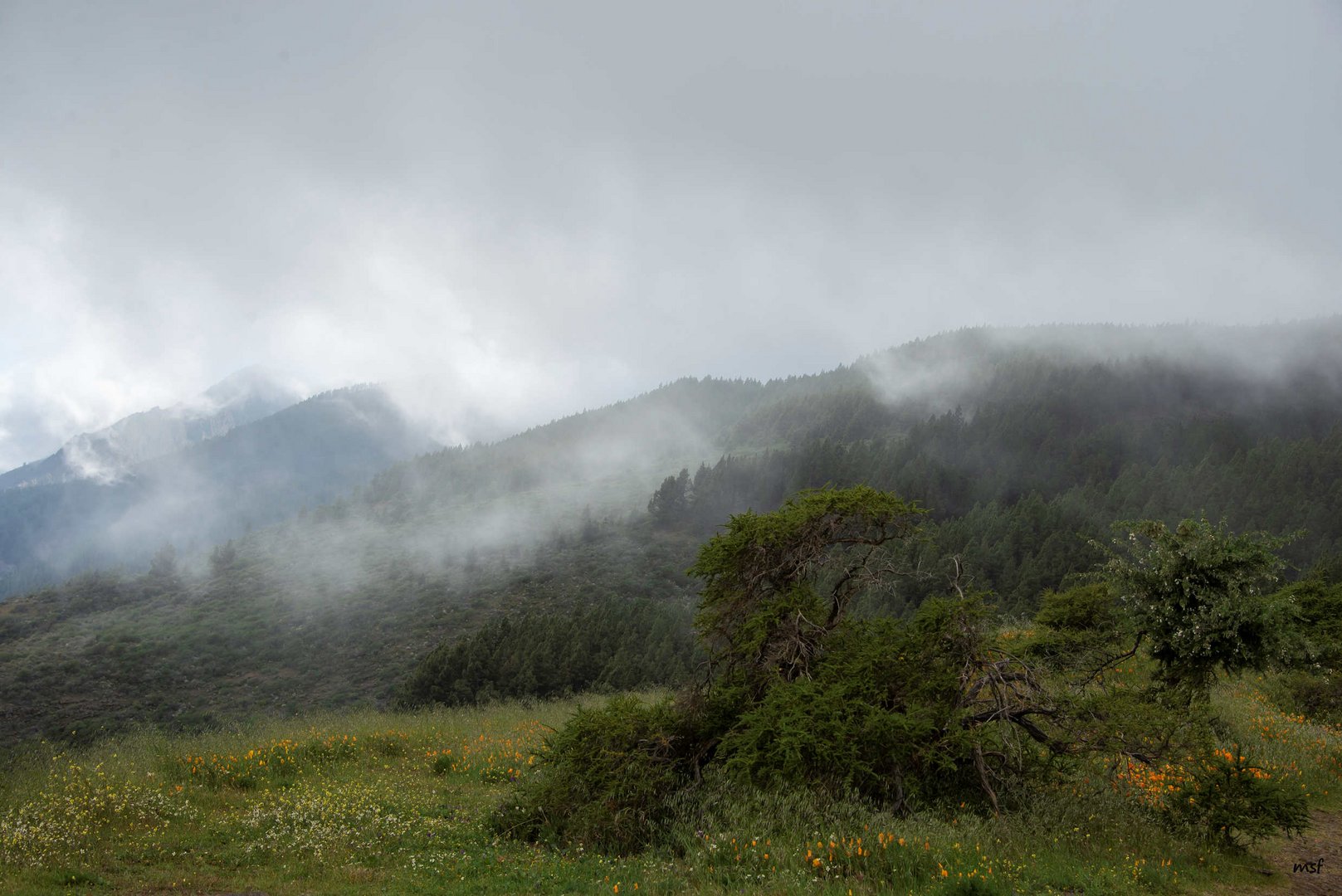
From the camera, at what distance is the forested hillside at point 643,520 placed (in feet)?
159

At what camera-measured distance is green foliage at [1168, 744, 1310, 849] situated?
743 cm

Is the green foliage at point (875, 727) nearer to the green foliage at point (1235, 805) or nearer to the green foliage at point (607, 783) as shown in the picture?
the green foliage at point (607, 783)

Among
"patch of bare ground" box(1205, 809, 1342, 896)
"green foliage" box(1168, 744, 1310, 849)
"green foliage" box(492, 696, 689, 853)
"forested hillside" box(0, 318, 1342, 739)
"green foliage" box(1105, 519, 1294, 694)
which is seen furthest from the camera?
"forested hillside" box(0, 318, 1342, 739)

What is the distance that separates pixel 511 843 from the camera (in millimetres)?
9031

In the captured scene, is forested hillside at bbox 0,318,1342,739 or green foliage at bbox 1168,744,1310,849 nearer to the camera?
green foliage at bbox 1168,744,1310,849

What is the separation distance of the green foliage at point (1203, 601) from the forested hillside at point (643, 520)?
3.15 feet

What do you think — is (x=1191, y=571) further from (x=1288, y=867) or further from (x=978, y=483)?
(x=978, y=483)

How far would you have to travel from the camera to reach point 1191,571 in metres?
13.4

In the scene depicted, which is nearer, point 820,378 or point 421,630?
point 421,630

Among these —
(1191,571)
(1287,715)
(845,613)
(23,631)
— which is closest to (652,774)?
(845,613)

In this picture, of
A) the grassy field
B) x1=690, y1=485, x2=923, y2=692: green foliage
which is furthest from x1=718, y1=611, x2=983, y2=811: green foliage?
x1=690, y1=485, x2=923, y2=692: green foliage

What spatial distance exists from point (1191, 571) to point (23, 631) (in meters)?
91.3

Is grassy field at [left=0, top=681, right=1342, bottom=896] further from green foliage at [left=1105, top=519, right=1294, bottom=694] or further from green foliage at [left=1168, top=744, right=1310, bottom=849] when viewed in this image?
green foliage at [left=1105, top=519, right=1294, bottom=694]

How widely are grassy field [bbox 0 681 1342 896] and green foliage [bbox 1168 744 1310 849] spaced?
30cm
